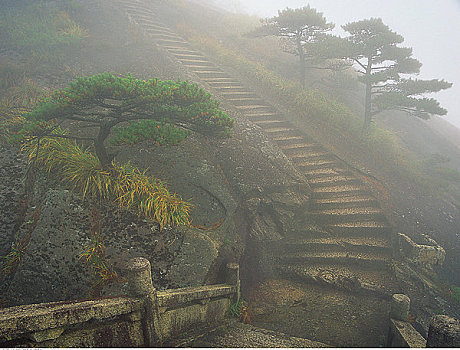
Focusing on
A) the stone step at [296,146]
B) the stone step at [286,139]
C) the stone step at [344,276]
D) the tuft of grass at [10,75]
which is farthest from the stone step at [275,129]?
the tuft of grass at [10,75]

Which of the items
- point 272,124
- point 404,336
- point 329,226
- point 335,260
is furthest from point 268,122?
point 404,336

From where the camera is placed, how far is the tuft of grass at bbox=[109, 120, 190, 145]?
5055mm

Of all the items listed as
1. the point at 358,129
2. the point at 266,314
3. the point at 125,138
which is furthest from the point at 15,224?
the point at 358,129

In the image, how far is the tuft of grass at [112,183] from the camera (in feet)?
15.9

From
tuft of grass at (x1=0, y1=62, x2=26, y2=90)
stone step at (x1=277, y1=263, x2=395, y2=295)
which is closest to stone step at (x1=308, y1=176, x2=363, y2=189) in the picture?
stone step at (x1=277, y1=263, x2=395, y2=295)

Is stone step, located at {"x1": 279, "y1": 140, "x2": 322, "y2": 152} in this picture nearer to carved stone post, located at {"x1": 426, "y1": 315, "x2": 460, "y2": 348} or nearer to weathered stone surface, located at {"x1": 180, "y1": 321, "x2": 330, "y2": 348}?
weathered stone surface, located at {"x1": 180, "y1": 321, "x2": 330, "y2": 348}

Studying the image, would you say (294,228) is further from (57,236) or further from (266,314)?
(57,236)

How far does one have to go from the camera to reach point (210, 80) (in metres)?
10.4

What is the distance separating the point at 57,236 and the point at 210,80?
7969 mm

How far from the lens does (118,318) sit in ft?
9.85

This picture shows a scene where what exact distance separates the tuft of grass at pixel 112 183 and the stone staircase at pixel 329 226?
8.29 ft

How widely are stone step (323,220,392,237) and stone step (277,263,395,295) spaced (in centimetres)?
86

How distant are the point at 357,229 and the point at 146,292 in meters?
5.61

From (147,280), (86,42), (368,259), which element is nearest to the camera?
(147,280)
